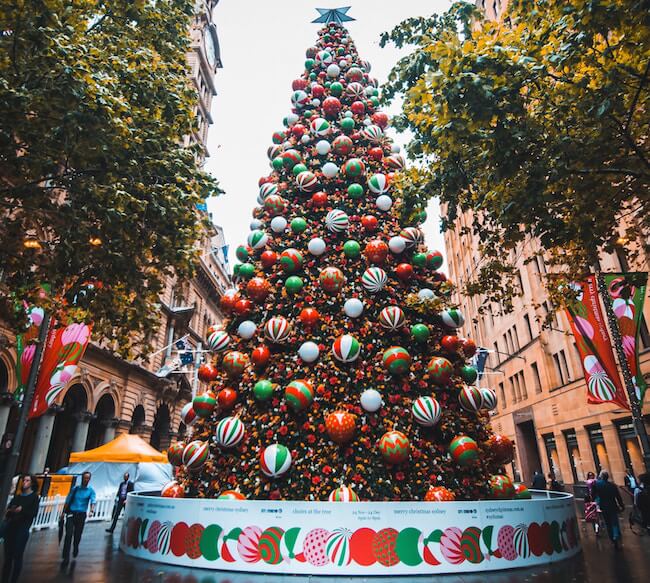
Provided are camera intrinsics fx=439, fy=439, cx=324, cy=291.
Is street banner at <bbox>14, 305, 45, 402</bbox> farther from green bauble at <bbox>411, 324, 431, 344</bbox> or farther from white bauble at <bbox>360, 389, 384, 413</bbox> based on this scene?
green bauble at <bbox>411, 324, 431, 344</bbox>

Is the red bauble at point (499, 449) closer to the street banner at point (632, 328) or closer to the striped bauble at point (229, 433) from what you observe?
the striped bauble at point (229, 433)

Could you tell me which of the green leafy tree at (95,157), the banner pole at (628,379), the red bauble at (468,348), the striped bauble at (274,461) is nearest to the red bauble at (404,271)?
the red bauble at (468,348)

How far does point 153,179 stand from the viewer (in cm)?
998

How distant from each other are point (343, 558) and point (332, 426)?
6.52 feet

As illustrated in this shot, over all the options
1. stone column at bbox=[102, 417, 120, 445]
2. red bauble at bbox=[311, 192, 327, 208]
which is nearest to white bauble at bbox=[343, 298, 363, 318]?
red bauble at bbox=[311, 192, 327, 208]

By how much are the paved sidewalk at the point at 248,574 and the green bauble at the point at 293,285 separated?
5197mm

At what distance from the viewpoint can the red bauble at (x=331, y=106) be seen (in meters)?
12.1

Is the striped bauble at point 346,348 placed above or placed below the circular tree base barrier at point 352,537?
above

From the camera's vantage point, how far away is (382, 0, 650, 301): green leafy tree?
6746mm

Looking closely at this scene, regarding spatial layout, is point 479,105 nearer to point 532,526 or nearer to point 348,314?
point 348,314

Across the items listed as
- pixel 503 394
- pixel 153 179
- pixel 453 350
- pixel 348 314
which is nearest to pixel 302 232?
pixel 348 314

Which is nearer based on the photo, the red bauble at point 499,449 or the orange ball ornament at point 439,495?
the orange ball ornament at point 439,495

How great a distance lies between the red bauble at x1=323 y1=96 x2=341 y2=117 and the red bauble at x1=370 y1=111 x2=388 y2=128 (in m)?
1.13

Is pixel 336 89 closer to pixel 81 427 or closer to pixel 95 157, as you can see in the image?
pixel 95 157
